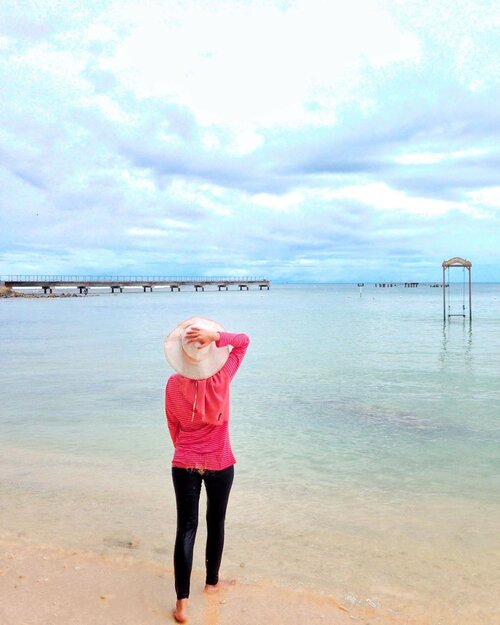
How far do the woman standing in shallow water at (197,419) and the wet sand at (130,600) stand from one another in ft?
0.97

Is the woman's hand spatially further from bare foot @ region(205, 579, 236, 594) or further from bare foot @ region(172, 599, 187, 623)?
bare foot @ region(205, 579, 236, 594)

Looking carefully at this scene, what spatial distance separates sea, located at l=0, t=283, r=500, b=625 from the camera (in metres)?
4.43

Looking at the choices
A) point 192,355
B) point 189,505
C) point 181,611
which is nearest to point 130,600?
point 181,611

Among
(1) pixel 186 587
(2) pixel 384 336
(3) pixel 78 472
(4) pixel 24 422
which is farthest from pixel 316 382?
(2) pixel 384 336

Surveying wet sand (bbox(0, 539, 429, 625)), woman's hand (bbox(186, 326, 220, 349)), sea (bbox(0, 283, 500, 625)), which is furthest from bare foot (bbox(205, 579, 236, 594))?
woman's hand (bbox(186, 326, 220, 349))

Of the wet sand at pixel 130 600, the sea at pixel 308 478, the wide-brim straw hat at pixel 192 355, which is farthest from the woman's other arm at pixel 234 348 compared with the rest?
the sea at pixel 308 478

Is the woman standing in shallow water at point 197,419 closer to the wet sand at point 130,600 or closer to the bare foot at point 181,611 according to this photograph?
the bare foot at point 181,611

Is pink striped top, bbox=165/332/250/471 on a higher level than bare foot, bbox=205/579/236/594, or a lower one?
higher

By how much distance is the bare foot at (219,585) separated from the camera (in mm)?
3939

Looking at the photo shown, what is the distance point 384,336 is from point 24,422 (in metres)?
19.2

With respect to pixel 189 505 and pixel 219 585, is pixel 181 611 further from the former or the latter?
pixel 189 505

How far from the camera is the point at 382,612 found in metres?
3.81

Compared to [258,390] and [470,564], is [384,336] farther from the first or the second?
[470,564]

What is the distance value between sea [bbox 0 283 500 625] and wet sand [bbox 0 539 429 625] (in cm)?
20
